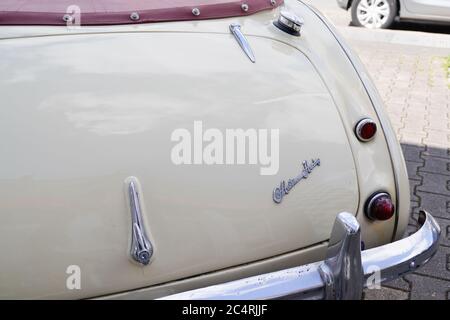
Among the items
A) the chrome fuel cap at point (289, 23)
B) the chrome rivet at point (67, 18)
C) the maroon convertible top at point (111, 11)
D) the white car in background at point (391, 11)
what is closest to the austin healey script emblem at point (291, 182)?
the chrome fuel cap at point (289, 23)

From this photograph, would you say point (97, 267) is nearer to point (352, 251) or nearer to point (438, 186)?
point (352, 251)

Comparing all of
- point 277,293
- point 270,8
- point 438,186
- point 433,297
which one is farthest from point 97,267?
point 438,186

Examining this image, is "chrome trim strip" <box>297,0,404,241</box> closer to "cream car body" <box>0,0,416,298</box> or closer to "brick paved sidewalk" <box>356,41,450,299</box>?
"cream car body" <box>0,0,416,298</box>

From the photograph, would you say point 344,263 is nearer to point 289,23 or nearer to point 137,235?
point 137,235

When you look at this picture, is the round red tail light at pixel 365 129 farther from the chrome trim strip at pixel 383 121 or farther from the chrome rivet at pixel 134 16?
the chrome rivet at pixel 134 16

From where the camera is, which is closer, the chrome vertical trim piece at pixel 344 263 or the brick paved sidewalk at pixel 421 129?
the chrome vertical trim piece at pixel 344 263

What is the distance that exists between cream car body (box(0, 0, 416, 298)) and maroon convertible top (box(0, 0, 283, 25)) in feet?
0.13

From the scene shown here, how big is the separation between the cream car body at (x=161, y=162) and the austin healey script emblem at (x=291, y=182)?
2cm

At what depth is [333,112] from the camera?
5.86ft

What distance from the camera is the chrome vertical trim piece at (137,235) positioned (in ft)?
4.53

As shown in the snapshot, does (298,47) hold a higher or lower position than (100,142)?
higher

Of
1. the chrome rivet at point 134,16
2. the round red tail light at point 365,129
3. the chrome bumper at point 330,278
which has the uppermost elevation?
the chrome rivet at point 134,16

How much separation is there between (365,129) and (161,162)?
2.58 ft
